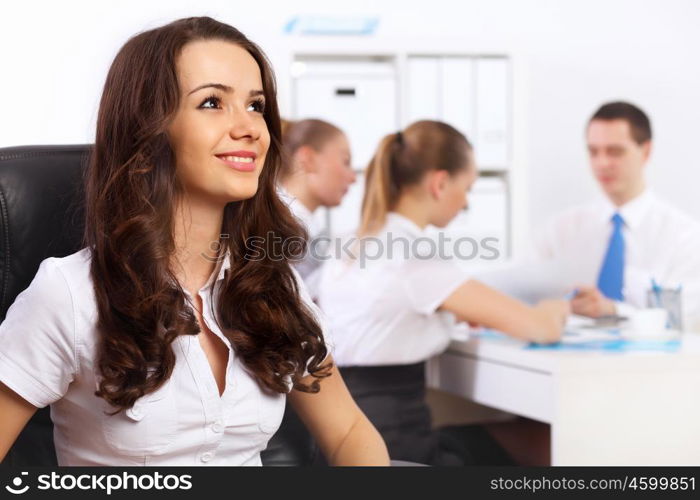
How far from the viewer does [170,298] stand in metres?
1.10

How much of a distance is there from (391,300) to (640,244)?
5.67 feet

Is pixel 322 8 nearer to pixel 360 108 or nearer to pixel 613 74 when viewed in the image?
pixel 360 108

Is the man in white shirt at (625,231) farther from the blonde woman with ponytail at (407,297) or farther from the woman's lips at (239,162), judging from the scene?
the woman's lips at (239,162)

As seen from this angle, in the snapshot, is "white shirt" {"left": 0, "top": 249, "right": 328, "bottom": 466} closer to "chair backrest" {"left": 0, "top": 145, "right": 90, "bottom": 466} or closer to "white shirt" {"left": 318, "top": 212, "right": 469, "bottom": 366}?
"chair backrest" {"left": 0, "top": 145, "right": 90, "bottom": 466}

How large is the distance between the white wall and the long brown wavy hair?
2.17 meters

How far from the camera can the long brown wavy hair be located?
107 cm

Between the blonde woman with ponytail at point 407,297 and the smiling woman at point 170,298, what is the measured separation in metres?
0.94

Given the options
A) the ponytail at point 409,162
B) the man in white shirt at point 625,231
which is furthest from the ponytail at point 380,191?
the man in white shirt at point 625,231

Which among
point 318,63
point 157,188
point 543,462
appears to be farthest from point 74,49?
point 157,188

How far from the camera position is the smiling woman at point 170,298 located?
1.05 m

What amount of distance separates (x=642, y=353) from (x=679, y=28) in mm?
2524

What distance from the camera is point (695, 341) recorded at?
2402 millimetres

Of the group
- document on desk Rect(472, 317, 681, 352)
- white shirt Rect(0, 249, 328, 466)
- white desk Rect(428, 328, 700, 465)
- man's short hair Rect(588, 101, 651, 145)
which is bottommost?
white desk Rect(428, 328, 700, 465)

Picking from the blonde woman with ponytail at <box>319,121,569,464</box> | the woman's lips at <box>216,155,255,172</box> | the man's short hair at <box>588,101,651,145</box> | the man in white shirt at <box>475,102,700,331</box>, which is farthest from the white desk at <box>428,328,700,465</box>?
the man's short hair at <box>588,101,651,145</box>
